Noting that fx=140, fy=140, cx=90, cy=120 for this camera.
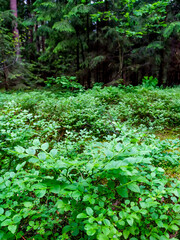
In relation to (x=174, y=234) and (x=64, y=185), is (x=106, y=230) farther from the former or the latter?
(x=174, y=234)

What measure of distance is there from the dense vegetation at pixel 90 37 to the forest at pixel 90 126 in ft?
0.22

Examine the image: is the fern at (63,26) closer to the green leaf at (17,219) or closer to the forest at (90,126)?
the forest at (90,126)

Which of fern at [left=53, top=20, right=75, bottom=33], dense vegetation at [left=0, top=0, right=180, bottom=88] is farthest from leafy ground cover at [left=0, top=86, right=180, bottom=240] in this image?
dense vegetation at [left=0, top=0, right=180, bottom=88]

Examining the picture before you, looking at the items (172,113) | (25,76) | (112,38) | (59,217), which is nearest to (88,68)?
(112,38)

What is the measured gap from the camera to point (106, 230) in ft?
2.65

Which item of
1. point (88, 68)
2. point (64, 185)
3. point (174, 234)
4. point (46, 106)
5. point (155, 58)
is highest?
point (155, 58)

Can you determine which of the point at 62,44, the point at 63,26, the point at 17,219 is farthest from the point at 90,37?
the point at 17,219

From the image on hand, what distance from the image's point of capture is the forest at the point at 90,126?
93cm

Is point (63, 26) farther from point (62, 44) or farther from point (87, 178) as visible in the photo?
point (87, 178)

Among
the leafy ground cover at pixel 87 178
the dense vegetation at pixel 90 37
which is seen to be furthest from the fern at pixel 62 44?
the leafy ground cover at pixel 87 178

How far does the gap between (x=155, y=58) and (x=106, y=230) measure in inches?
469

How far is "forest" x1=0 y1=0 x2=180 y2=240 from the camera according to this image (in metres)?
0.93

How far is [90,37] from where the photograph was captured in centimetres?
927

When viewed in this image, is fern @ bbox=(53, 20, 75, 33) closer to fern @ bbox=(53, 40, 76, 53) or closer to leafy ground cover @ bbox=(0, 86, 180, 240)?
fern @ bbox=(53, 40, 76, 53)
